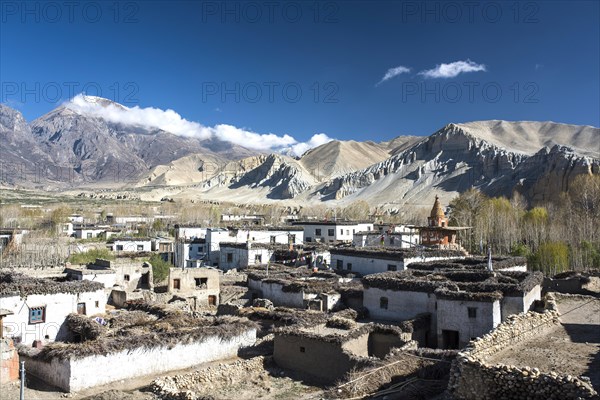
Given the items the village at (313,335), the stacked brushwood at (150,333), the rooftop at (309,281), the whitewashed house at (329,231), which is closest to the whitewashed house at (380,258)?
the village at (313,335)

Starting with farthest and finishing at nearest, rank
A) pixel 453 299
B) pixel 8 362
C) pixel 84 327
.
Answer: pixel 84 327 < pixel 453 299 < pixel 8 362

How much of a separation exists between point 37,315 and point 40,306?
39cm

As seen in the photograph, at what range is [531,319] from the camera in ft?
55.7

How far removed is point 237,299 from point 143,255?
76.9 feet

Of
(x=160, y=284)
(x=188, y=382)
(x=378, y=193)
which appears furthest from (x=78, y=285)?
(x=378, y=193)

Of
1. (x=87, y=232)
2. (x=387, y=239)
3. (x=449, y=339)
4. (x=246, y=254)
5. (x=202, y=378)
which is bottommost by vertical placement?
(x=202, y=378)

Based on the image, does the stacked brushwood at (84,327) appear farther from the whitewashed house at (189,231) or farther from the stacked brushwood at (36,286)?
the whitewashed house at (189,231)

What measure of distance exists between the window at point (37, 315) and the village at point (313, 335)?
52 millimetres

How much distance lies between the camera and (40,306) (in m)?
21.6

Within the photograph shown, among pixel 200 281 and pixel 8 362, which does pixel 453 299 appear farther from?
pixel 200 281

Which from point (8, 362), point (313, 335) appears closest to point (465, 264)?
point (313, 335)

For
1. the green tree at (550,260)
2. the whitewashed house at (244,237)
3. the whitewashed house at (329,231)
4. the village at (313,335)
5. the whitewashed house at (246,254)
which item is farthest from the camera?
the whitewashed house at (329,231)

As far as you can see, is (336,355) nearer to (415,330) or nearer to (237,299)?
(415,330)

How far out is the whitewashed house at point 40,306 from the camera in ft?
68.1
